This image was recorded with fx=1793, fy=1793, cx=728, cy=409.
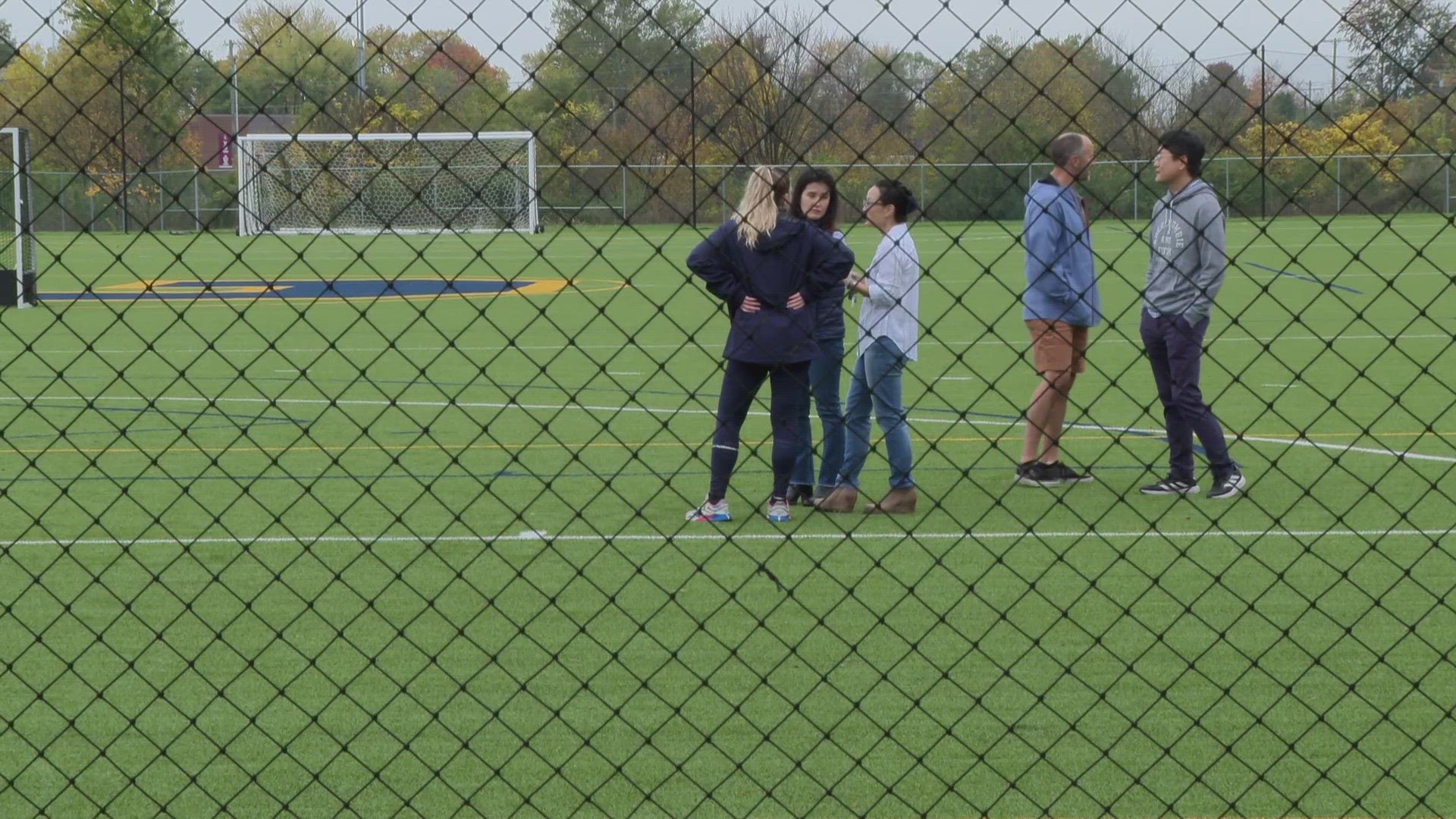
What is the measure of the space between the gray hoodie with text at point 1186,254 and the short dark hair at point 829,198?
127cm

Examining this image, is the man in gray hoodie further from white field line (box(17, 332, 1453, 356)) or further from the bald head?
white field line (box(17, 332, 1453, 356))

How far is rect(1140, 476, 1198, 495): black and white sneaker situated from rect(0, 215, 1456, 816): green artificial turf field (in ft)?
0.33

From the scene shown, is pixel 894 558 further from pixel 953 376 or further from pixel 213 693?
pixel 953 376

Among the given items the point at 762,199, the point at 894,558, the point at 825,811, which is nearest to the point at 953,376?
the point at 894,558

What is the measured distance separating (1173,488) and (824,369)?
172 centimetres

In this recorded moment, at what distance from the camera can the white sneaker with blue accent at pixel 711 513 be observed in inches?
302

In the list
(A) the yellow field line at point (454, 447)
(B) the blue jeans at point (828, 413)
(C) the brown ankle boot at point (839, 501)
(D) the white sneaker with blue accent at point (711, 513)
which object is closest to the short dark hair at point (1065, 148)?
(B) the blue jeans at point (828, 413)

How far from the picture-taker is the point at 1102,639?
5812 mm

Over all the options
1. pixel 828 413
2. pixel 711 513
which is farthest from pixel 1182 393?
pixel 711 513

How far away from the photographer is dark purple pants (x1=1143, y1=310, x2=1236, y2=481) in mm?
8023

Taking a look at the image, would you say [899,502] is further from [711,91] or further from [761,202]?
[711,91]

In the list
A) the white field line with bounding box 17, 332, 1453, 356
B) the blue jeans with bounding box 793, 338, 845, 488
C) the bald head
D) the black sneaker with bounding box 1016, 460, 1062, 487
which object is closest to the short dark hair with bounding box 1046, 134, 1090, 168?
the bald head

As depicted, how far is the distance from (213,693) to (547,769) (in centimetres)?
123

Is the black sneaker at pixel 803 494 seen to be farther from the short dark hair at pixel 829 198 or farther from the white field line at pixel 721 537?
the short dark hair at pixel 829 198
